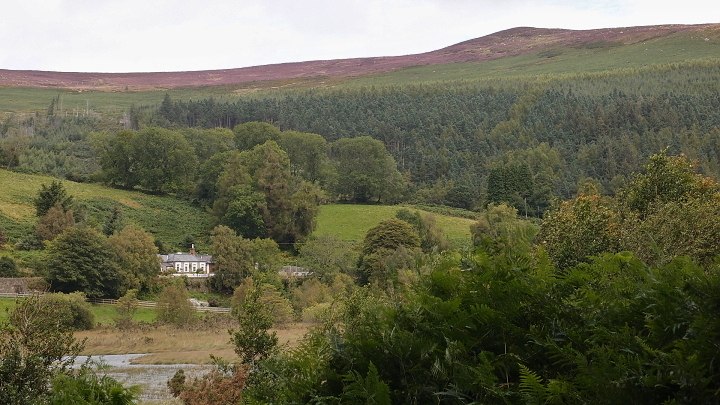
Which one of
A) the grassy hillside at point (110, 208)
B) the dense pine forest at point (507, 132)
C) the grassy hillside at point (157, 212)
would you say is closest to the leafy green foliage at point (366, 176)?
the dense pine forest at point (507, 132)

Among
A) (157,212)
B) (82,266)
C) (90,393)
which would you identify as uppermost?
(90,393)

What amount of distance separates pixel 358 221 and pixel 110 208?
31.3 metres

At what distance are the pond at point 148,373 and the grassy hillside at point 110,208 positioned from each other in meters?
39.9

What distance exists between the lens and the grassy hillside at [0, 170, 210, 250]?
82000 mm

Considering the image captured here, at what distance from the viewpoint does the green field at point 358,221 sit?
92.7 m

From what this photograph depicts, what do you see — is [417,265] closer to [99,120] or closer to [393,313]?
[393,313]

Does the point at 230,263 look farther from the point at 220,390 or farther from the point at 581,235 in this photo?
the point at 220,390

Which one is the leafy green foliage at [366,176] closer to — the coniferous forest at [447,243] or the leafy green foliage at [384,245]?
the coniferous forest at [447,243]

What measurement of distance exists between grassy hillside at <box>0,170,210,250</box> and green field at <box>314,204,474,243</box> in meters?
15.7

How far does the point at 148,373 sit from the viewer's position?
35.7 m

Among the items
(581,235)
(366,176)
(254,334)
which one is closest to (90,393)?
(254,334)

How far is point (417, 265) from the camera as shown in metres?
8.12

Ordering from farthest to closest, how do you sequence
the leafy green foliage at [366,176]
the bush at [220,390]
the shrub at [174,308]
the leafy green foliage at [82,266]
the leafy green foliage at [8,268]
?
the leafy green foliage at [366,176] < the leafy green foliage at [8,268] < the leafy green foliage at [82,266] < the shrub at [174,308] < the bush at [220,390]

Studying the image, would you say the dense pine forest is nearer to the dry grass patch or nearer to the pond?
the dry grass patch
